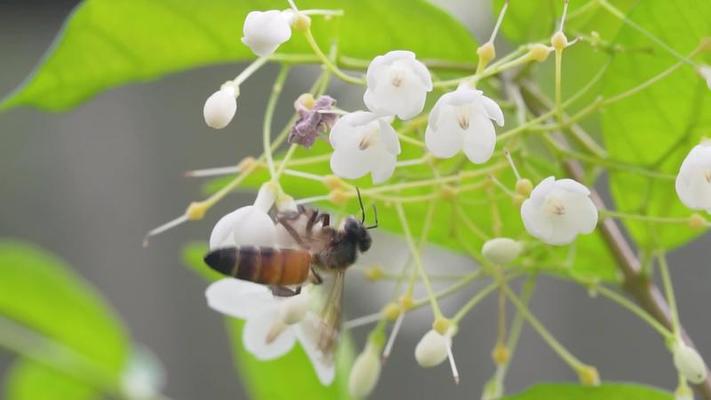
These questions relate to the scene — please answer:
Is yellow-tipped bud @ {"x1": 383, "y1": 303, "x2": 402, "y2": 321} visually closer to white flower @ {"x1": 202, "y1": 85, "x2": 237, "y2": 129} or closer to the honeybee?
the honeybee

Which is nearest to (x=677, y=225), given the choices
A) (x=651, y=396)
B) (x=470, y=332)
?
(x=651, y=396)

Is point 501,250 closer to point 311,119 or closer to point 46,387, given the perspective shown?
point 311,119

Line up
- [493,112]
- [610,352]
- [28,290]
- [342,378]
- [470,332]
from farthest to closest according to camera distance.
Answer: [470,332] → [610,352] → [28,290] → [342,378] → [493,112]

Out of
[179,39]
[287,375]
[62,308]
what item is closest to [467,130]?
[179,39]

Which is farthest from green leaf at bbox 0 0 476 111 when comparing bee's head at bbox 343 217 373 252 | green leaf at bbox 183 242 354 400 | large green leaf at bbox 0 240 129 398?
large green leaf at bbox 0 240 129 398

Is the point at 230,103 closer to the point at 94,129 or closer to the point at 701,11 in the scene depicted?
the point at 701,11

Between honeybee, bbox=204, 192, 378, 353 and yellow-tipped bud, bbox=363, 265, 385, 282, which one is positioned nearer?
honeybee, bbox=204, 192, 378, 353


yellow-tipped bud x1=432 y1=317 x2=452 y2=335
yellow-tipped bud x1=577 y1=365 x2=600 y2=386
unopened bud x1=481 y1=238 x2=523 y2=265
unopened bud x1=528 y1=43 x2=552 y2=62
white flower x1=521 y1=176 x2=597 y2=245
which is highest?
unopened bud x1=528 y1=43 x2=552 y2=62
